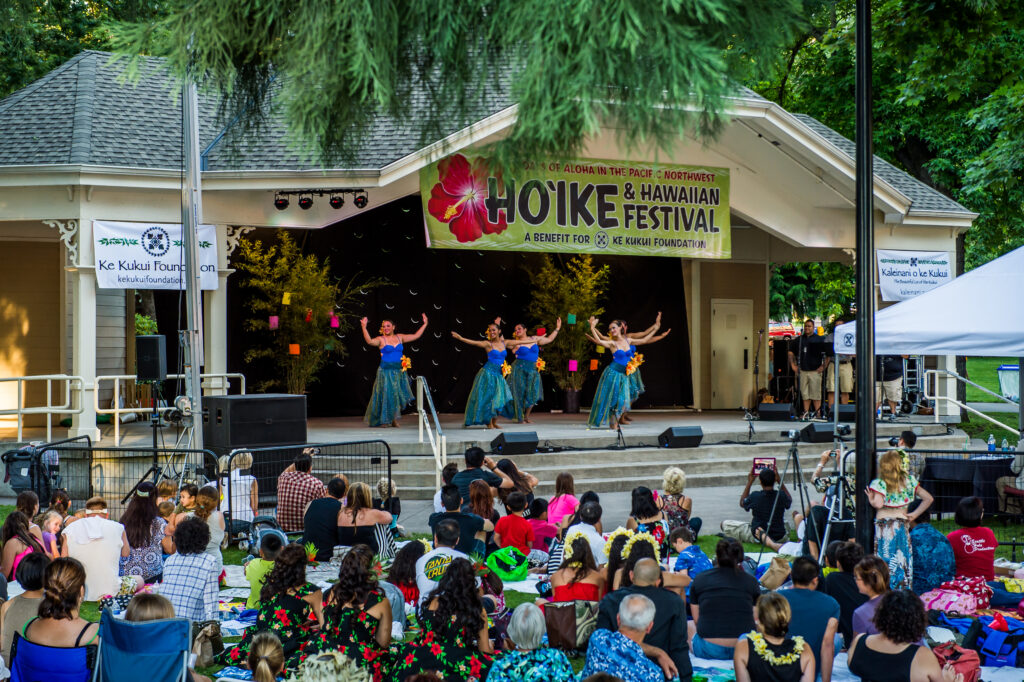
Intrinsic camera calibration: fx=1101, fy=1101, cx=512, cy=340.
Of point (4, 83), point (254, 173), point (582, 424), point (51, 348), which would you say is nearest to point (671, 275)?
point (582, 424)

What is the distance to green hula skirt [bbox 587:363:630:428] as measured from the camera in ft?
54.9

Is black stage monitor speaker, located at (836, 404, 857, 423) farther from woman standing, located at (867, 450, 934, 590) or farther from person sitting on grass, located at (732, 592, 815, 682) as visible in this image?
person sitting on grass, located at (732, 592, 815, 682)

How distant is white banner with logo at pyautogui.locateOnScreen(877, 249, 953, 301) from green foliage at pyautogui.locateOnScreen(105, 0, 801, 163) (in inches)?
613

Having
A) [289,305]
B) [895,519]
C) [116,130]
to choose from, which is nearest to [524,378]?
[289,305]

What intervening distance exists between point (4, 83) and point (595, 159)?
11.7 m

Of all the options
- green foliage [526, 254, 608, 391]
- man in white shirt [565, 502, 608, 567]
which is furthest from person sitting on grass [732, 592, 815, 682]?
green foliage [526, 254, 608, 391]

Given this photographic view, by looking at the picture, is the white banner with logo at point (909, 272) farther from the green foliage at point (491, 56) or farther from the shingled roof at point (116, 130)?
the green foliage at point (491, 56)

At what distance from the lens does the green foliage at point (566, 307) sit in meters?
20.2

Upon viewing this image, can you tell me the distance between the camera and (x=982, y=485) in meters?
12.2

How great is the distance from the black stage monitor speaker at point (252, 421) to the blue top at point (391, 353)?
3.66 m

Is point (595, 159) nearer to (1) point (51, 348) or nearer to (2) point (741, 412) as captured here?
(2) point (741, 412)

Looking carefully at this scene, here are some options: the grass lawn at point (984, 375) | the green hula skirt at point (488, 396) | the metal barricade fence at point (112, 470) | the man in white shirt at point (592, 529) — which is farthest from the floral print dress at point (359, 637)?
the grass lawn at point (984, 375)

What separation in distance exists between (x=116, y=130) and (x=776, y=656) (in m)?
13.0

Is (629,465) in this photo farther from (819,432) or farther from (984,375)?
(984,375)
